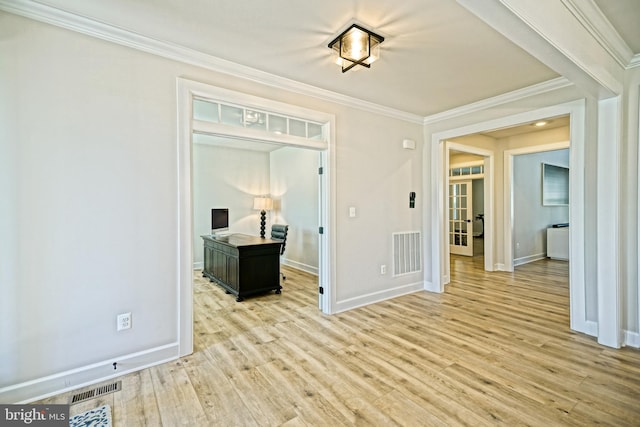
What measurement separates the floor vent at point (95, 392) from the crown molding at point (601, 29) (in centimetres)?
398

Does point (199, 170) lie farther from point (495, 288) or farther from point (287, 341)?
point (495, 288)

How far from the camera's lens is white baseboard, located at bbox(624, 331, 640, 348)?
8.68 ft

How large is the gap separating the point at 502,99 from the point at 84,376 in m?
5.00

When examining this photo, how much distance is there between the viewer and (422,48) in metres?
2.49

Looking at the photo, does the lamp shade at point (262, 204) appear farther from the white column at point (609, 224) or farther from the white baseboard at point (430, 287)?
the white column at point (609, 224)

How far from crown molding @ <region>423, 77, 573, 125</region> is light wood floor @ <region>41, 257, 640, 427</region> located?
260 cm

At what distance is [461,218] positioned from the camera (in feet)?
25.3

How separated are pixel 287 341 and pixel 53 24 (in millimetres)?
3135

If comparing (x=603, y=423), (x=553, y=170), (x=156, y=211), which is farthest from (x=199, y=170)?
(x=553, y=170)

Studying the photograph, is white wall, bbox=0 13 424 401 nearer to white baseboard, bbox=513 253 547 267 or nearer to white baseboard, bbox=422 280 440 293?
white baseboard, bbox=422 280 440 293

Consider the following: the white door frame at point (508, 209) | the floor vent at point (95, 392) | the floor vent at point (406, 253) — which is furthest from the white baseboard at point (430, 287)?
the floor vent at point (95, 392)

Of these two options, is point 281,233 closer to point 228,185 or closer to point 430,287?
point 228,185

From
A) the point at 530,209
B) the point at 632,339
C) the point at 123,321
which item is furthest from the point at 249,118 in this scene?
the point at 530,209

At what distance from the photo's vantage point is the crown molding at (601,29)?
75.4 inches
